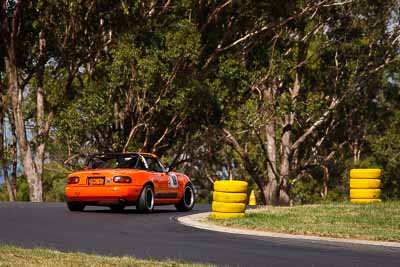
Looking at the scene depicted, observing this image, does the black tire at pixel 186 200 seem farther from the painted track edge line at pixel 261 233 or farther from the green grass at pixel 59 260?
the green grass at pixel 59 260

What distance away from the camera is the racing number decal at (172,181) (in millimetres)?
20766

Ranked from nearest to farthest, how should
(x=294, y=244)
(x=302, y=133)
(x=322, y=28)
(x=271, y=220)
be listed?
1. (x=294, y=244)
2. (x=271, y=220)
3. (x=322, y=28)
4. (x=302, y=133)

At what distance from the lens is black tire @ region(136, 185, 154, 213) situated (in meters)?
19.8

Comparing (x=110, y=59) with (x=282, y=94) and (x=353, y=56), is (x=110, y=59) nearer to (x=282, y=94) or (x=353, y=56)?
(x=282, y=94)

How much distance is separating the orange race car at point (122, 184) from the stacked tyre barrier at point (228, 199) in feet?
7.22

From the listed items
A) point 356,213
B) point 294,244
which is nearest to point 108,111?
point 356,213

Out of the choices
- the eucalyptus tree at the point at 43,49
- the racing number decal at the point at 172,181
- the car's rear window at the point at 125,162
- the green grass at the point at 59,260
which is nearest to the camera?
the green grass at the point at 59,260

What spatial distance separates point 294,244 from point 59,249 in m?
3.56

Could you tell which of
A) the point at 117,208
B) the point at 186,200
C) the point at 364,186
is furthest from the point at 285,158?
the point at 117,208

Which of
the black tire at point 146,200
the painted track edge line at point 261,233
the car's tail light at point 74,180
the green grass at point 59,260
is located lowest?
the green grass at point 59,260

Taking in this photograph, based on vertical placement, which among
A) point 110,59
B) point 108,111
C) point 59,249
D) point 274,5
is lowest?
point 59,249

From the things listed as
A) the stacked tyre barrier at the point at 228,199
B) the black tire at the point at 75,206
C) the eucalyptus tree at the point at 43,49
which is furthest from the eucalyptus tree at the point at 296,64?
the stacked tyre barrier at the point at 228,199

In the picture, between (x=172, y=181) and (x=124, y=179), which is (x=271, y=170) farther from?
(x=124, y=179)

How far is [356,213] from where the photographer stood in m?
19.2
